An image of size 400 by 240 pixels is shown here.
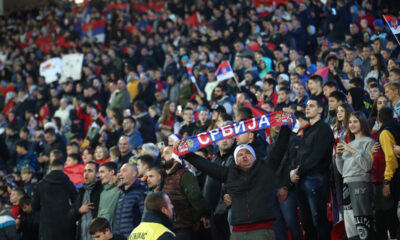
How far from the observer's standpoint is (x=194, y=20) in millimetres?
19953

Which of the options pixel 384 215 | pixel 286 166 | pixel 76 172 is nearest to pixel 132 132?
pixel 76 172

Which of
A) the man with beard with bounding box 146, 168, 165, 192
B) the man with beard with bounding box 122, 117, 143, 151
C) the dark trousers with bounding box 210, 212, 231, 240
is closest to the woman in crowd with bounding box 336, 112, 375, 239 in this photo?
the dark trousers with bounding box 210, 212, 231, 240

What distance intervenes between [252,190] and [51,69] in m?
14.2

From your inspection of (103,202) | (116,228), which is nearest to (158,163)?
(103,202)

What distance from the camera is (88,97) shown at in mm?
15898

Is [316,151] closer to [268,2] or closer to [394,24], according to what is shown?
[394,24]

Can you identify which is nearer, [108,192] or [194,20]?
[108,192]

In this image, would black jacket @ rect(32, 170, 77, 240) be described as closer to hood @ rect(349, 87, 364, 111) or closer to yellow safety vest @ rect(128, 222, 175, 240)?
yellow safety vest @ rect(128, 222, 175, 240)

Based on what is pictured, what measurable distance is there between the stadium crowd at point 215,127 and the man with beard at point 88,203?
21mm

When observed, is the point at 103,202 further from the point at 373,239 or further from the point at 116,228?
the point at 373,239

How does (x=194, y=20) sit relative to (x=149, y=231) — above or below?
above

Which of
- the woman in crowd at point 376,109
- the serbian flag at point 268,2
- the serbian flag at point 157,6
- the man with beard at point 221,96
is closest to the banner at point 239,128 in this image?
the woman in crowd at point 376,109

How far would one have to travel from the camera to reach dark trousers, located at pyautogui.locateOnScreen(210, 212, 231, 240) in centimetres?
703

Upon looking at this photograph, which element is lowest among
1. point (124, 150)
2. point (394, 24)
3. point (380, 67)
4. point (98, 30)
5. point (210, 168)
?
point (210, 168)
